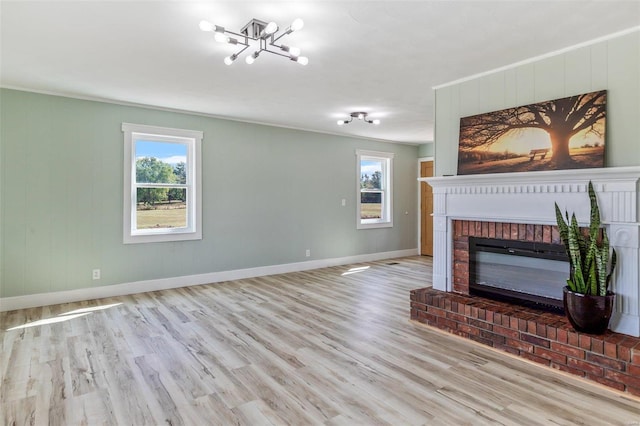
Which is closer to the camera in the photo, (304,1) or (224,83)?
(304,1)

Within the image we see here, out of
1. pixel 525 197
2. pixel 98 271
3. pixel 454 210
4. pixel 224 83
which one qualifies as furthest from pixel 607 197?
pixel 98 271

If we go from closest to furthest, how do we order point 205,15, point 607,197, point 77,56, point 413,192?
point 205,15 → point 607,197 → point 77,56 → point 413,192

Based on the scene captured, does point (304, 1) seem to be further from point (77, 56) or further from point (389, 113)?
point (389, 113)

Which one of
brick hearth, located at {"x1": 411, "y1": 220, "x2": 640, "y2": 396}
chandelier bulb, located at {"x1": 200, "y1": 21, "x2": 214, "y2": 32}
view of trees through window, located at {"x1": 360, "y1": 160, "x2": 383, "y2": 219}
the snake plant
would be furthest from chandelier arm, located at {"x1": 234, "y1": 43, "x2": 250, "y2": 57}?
view of trees through window, located at {"x1": 360, "y1": 160, "x2": 383, "y2": 219}

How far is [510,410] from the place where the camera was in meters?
2.10

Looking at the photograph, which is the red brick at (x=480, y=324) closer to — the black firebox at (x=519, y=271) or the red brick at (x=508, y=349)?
the red brick at (x=508, y=349)

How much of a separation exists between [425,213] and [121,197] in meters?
5.87

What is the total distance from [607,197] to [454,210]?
4.15 ft

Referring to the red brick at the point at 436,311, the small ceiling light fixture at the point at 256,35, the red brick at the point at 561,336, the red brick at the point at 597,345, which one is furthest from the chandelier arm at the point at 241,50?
the red brick at the point at 597,345

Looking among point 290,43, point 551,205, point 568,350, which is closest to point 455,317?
point 568,350

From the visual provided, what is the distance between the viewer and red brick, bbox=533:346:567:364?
2.58m

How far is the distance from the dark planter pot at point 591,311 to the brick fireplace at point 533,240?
67 mm

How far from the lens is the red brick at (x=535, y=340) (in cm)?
266

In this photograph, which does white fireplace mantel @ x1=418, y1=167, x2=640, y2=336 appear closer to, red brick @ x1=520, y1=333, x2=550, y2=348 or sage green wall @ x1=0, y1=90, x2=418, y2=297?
red brick @ x1=520, y1=333, x2=550, y2=348
